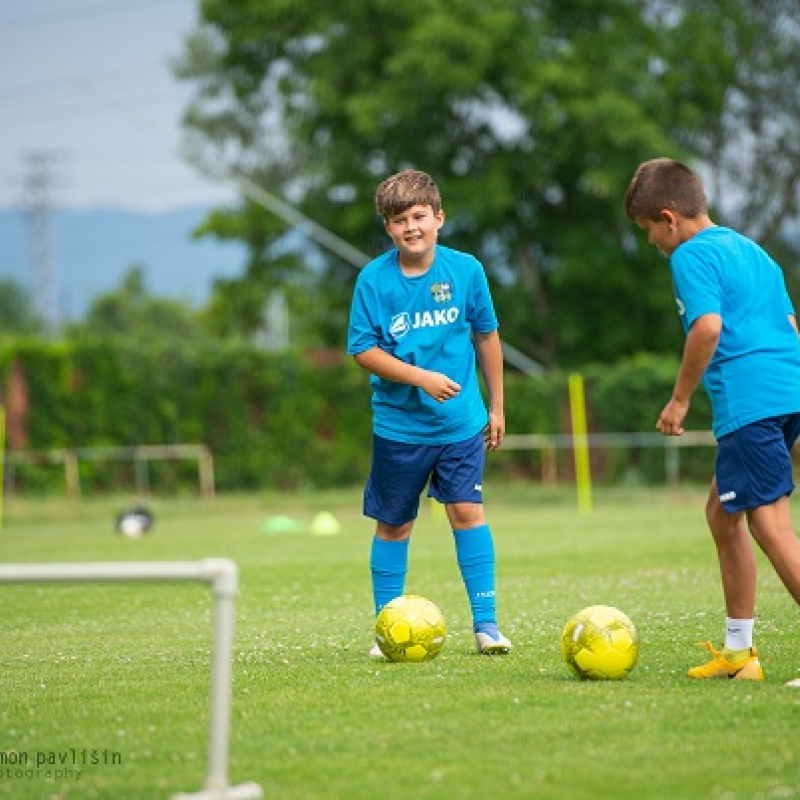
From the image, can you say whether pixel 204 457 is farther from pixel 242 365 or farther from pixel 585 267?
pixel 585 267

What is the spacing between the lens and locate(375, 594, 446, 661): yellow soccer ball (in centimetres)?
693

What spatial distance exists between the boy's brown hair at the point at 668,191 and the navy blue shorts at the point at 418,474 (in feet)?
5.59

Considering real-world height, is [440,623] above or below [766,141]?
below

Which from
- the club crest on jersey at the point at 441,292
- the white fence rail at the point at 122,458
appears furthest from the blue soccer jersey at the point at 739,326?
the white fence rail at the point at 122,458

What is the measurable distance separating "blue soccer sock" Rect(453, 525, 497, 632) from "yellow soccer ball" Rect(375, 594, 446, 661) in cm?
33

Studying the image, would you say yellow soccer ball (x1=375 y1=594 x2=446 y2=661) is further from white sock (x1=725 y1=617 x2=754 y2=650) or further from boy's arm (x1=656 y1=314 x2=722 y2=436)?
boy's arm (x1=656 y1=314 x2=722 y2=436)

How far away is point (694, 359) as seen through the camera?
588 centimetres

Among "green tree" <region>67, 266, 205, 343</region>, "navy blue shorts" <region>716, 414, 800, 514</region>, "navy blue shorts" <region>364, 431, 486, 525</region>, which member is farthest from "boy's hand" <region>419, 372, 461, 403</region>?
"green tree" <region>67, 266, 205, 343</region>

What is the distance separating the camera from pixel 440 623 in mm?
7062

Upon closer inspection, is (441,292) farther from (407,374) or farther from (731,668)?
(731,668)

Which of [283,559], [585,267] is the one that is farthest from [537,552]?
[585,267]

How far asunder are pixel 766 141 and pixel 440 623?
3344cm

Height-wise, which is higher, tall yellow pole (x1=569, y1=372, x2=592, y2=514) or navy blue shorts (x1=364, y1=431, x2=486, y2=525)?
navy blue shorts (x1=364, y1=431, x2=486, y2=525)

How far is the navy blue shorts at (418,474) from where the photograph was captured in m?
7.35
